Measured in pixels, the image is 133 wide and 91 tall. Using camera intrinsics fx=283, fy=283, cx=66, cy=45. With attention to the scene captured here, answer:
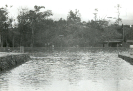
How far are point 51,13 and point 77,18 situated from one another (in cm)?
1125

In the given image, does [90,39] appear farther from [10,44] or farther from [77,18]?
[10,44]

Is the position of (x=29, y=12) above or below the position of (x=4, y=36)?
above

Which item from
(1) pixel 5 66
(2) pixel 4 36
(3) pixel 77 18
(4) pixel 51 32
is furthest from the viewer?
(3) pixel 77 18

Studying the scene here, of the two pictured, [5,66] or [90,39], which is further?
[90,39]

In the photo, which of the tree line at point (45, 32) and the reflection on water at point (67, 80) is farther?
the tree line at point (45, 32)

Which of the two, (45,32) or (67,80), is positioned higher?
(45,32)

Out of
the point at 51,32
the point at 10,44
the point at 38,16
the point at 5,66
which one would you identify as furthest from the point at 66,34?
the point at 5,66

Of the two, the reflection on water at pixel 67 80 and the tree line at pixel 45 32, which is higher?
the tree line at pixel 45 32

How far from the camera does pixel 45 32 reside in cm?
9044

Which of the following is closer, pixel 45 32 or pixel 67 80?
pixel 67 80

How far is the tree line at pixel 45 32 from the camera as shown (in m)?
89.0

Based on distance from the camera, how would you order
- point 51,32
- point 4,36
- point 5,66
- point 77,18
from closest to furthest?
point 5,66, point 4,36, point 51,32, point 77,18

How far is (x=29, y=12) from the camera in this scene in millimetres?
91250

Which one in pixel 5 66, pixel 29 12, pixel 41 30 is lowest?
pixel 5 66
